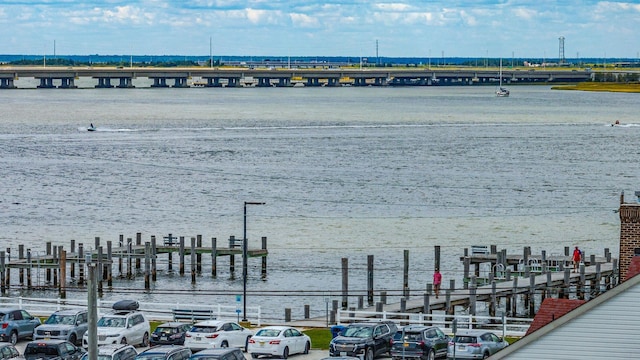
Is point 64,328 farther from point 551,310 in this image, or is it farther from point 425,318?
point 551,310

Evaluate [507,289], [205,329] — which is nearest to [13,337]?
[205,329]

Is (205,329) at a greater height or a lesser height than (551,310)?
lesser

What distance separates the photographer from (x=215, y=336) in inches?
1662

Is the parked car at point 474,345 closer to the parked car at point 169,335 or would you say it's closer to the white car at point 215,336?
the white car at point 215,336

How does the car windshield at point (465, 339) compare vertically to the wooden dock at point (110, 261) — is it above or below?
above

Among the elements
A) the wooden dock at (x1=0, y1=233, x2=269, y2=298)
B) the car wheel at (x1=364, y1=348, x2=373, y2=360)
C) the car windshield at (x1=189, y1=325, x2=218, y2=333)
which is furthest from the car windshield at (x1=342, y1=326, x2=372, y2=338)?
the wooden dock at (x1=0, y1=233, x2=269, y2=298)

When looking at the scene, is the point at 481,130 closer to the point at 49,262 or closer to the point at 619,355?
the point at 49,262

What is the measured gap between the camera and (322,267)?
77625mm

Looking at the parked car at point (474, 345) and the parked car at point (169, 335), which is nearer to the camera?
the parked car at point (474, 345)

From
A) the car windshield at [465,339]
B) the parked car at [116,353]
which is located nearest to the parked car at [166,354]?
the parked car at [116,353]

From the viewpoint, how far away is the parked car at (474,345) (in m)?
40.0

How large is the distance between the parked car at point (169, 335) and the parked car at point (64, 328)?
7.59 feet

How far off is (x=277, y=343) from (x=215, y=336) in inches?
92.8

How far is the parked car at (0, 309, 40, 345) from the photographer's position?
1734 inches
